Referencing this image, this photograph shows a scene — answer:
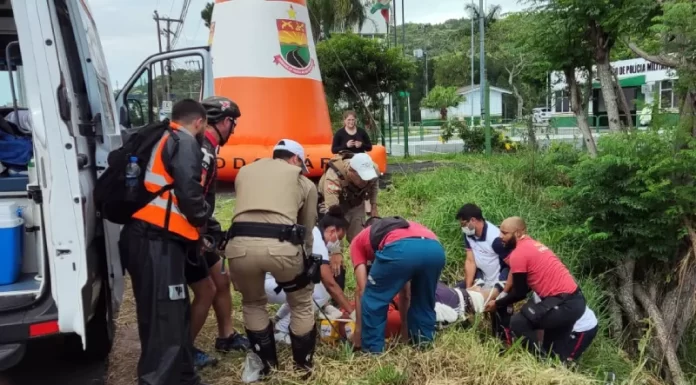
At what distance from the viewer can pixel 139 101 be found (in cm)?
543

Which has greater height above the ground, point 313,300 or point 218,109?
point 218,109

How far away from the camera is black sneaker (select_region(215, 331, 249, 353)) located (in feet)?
13.7

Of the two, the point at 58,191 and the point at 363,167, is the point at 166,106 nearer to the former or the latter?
the point at 363,167

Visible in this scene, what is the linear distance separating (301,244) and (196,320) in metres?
0.94

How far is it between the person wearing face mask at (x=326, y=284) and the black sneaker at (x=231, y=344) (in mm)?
236

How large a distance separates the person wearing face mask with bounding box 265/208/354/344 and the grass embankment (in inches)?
10.1

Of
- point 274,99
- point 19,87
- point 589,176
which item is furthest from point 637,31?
point 19,87

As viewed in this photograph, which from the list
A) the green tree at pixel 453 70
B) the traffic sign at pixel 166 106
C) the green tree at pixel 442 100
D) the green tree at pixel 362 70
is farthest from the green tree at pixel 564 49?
the green tree at pixel 453 70

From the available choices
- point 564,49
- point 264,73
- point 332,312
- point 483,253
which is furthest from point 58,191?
point 264,73

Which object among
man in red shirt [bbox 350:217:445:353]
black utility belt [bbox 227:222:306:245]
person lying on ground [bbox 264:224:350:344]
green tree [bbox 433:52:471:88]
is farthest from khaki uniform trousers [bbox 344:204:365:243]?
green tree [bbox 433:52:471:88]

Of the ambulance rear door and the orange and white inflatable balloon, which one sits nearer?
the ambulance rear door

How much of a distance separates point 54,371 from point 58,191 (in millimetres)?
1922

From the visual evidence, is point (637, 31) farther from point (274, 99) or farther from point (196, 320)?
point (196, 320)

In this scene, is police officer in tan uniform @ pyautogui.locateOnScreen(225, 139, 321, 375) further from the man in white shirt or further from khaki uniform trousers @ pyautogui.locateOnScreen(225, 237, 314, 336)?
the man in white shirt
